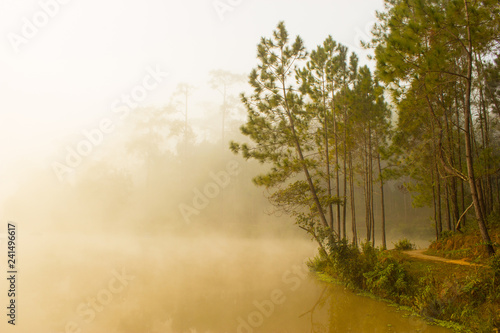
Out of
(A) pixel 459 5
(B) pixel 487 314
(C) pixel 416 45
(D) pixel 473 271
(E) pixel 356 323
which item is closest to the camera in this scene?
(B) pixel 487 314

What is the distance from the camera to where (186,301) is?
330 inches

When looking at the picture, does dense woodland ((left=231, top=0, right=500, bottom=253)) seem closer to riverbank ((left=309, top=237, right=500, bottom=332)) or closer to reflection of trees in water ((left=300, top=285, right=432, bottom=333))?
riverbank ((left=309, top=237, right=500, bottom=332))

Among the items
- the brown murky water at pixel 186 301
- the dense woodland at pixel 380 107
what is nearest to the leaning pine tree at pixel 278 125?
the dense woodland at pixel 380 107

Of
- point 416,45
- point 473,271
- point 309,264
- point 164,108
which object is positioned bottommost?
point 309,264

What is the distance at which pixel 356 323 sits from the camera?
6.77m

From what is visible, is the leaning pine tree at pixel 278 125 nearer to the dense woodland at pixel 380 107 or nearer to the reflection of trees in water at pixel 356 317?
the dense woodland at pixel 380 107

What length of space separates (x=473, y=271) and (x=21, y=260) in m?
16.9

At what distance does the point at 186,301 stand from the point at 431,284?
6.17 metres

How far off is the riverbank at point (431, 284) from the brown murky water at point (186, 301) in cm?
48

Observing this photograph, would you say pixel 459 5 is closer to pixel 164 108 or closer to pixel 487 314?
pixel 487 314

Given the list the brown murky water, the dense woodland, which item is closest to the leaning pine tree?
the dense woodland

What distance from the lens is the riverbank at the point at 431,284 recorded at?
6.24 metres

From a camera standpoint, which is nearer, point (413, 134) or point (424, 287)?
point (424, 287)

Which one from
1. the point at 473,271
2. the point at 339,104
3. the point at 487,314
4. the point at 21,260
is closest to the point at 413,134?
the point at 339,104
